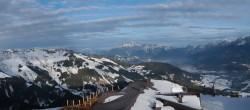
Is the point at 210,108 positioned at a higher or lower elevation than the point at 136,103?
lower

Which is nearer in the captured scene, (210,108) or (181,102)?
(181,102)

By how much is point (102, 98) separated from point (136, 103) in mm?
11690

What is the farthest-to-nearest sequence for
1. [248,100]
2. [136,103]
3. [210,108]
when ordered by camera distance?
[248,100], [210,108], [136,103]

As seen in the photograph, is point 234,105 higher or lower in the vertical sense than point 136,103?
lower

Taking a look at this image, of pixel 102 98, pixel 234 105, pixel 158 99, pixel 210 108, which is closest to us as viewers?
pixel 158 99

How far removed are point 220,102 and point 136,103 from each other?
111ft

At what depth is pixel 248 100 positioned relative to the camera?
3501 inches

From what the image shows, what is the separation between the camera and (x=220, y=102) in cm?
8519

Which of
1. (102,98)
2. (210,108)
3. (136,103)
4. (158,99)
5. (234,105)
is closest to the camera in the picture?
(136,103)

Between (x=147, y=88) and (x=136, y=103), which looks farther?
(x=147, y=88)

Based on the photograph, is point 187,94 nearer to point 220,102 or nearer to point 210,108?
point 210,108

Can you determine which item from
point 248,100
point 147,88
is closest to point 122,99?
point 147,88

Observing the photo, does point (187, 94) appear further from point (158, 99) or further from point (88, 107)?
point (88, 107)

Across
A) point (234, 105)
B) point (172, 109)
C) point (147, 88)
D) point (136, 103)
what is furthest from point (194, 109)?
point (234, 105)
